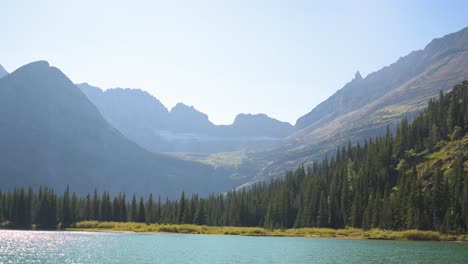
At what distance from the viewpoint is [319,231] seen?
182 meters

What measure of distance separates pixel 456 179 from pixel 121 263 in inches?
4976

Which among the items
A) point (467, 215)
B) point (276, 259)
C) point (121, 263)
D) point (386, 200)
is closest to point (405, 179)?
point (386, 200)

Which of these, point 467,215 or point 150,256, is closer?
point 150,256

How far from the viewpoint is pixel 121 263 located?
7181 cm

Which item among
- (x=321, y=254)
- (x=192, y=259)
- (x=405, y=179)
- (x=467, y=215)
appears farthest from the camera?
(x=405, y=179)

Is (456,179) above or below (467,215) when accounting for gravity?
above

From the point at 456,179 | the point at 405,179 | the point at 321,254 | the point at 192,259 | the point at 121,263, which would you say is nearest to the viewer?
the point at 121,263

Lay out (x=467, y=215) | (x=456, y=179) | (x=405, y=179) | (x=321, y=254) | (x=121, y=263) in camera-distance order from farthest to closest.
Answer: (x=405, y=179)
(x=456, y=179)
(x=467, y=215)
(x=321, y=254)
(x=121, y=263)

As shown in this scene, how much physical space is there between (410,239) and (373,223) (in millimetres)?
25305

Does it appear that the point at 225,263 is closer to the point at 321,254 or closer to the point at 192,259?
the point at 192,259

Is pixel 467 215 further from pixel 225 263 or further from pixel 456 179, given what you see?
pixel 225 263

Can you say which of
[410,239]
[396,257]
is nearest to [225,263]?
[396,257]

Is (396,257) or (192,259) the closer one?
(192,259)

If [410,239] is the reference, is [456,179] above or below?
above
